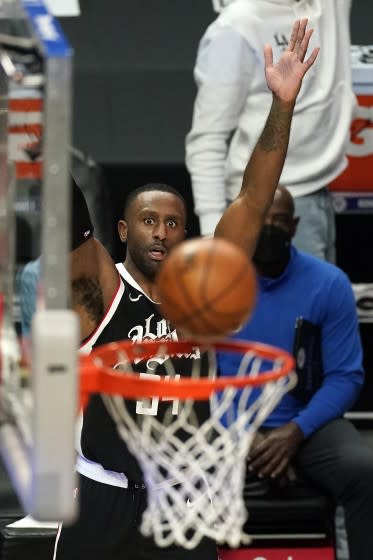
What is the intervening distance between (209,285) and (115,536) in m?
1.72

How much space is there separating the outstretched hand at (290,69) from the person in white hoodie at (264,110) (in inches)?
75.8

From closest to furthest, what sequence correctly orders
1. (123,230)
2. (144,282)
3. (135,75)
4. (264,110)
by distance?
1. (144,282)
2. (123,230)
3. (264,110)
4. (135,75)

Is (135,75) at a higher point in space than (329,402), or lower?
higher

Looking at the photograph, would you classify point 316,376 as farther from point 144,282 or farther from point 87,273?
point 87,273

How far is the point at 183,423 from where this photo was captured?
4066mm

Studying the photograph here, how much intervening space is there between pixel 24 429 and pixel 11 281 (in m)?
0.59

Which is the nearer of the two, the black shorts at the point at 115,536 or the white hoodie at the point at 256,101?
the black shorts at the point at 115,536

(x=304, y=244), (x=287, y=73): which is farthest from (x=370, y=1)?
(x=287, y=73)

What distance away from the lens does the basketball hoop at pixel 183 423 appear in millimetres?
2600

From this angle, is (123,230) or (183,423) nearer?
(183,423)

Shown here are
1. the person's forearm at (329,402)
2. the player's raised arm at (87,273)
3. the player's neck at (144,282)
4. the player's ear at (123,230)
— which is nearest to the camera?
the player's raised arm at (87,273)

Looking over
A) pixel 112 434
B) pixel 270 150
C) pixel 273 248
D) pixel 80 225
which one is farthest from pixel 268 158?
pixel 273 248

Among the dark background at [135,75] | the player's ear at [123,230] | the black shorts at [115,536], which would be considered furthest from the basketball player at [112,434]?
the dark background at [135,75]

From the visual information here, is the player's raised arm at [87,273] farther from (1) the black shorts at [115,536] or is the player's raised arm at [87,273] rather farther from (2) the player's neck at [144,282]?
(1) the black shorts at [115,536]
